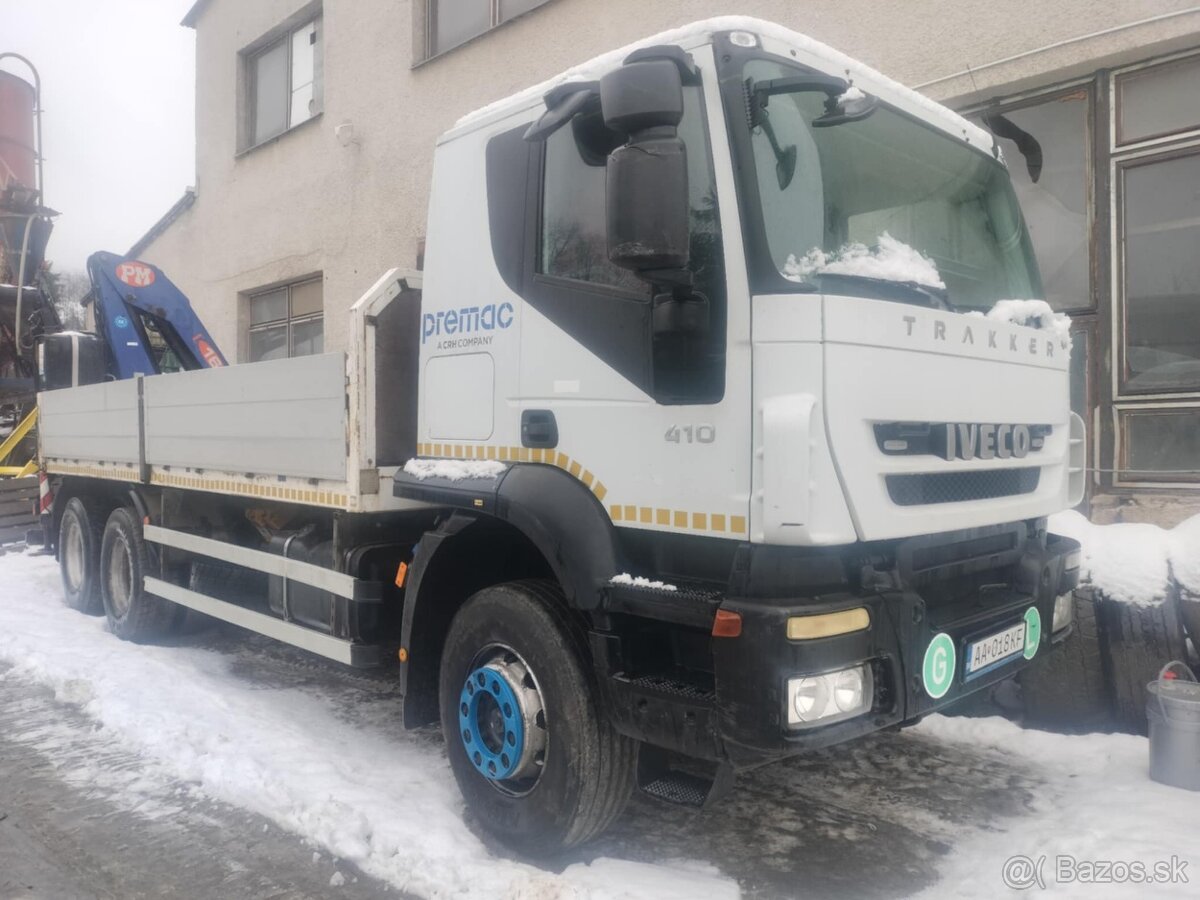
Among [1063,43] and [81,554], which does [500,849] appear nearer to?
[1063,43]

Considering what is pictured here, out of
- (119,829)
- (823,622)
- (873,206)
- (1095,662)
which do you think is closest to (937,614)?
(823,622)

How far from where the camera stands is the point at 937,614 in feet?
9.58

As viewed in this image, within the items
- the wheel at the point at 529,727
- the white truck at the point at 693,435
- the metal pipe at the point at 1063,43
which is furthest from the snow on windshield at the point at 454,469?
the metal pipe at the point at 1063,43

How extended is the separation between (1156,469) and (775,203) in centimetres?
372

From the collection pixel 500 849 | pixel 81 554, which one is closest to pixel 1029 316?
pixel 500 849

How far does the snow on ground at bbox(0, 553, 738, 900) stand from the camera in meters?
3.08

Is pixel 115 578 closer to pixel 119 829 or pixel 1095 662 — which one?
pixel 119 829

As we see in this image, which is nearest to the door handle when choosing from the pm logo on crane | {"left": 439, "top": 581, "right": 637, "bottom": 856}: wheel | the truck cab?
the truck cab

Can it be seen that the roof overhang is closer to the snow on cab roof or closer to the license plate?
the snow on cab roof

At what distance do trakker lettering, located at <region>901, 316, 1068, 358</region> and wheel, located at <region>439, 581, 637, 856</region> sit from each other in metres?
1.46

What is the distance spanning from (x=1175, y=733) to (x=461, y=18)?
28.8 ft

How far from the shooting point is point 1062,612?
3.62m

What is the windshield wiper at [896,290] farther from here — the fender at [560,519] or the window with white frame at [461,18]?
the window with white frame at [461,18]

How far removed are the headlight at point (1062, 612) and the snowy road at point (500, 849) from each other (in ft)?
2.39
